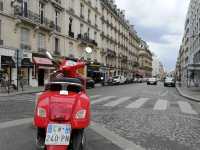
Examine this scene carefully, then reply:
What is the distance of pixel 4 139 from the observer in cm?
588

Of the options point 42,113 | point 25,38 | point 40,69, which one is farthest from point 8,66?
point 42,113

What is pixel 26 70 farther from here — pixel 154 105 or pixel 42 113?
pixel 42 113

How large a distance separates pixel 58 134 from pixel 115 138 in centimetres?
227

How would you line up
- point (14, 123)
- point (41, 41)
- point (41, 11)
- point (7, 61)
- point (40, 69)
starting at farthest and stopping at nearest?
1. point (40, 69)
2. point (41, 41)
3. point (41, 11)
4. point (7, 61)
5. point (14, 123)

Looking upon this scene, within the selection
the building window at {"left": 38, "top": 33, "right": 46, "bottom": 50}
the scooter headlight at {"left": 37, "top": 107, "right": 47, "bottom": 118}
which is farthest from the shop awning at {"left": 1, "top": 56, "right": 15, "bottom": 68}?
the scooter headlight at {"left": 37, "top": 107, "right": 47, "bottom": 118}

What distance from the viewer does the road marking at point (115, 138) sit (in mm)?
5488

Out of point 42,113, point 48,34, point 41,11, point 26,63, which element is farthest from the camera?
point 48,34

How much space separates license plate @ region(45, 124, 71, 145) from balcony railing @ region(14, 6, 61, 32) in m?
23.0

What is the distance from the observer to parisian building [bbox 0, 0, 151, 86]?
25.0 m

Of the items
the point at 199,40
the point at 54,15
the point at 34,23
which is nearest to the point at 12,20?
the point at 34,23

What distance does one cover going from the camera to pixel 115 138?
6.22 m

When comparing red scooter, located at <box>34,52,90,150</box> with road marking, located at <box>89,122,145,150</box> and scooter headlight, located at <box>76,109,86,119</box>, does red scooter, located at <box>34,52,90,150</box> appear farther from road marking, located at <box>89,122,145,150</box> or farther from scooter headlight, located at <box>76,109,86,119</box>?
road marking, located at <box>89,122,145,150</box>

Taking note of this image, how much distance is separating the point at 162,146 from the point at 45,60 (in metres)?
25.7

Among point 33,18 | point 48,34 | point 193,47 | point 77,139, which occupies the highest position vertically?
point 33,18
